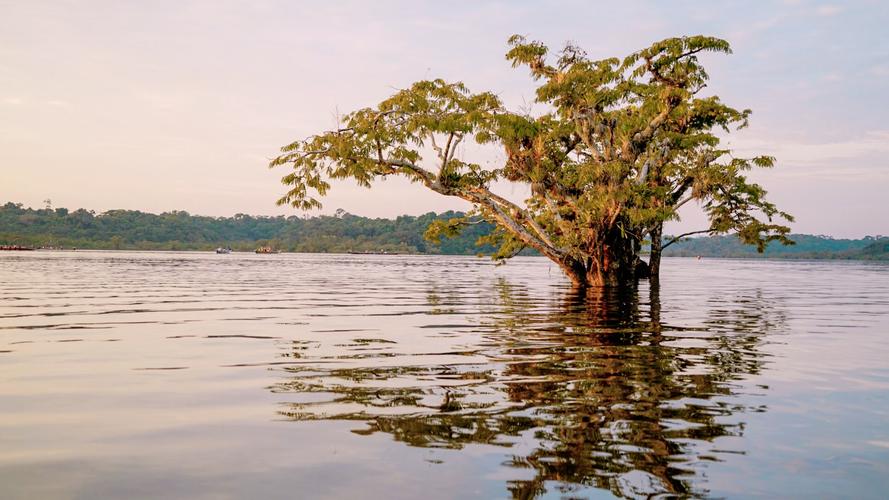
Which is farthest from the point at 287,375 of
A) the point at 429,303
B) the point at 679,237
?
the point at 679,237

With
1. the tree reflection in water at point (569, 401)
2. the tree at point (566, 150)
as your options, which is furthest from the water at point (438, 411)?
the tree at point (566, 150)

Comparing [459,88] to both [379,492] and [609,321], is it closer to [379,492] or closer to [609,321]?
[609,321]

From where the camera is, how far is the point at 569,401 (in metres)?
7.34

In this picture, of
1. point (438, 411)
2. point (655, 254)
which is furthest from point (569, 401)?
point (655, 254)

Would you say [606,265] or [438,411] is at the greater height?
[606,265]

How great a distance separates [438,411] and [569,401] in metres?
1.46

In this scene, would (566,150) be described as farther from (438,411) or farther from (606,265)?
(438,411)

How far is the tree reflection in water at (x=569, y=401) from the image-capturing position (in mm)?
5184

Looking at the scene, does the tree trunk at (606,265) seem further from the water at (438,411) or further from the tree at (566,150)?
the water at (438,411)

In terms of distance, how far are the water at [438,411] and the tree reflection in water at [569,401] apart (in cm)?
3

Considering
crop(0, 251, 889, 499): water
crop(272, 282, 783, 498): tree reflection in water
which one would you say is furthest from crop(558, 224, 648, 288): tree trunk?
crop(272, 282, 783, 498): tree reflection in water

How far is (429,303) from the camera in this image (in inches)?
901

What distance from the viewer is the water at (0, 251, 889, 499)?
16.0 feet

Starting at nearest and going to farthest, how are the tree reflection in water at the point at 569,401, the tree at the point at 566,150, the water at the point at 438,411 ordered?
the water at the point at 438,411 < the tree reflection in water at the point at 569,401 < the tree at the point at 566,150
